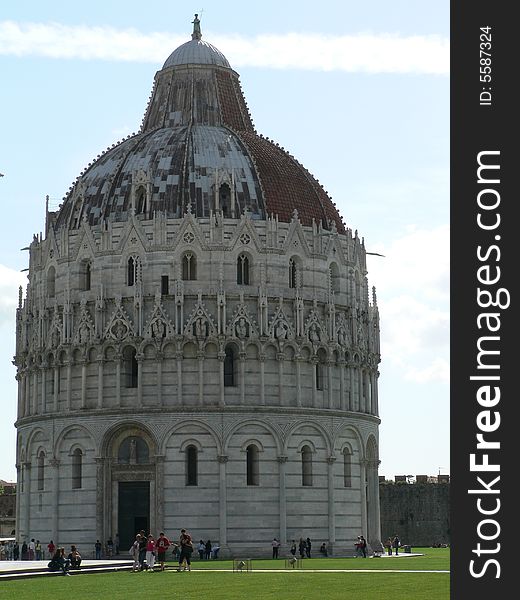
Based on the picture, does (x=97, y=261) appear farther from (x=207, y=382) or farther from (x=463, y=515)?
(x=463, y=515)

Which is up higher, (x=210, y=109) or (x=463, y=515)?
(x=210, y=109)

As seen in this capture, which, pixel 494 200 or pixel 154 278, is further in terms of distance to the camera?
pixel 154 278

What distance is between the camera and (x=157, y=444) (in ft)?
257

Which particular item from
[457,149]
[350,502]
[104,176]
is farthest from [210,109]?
[457,149]

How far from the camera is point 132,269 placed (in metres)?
81.2

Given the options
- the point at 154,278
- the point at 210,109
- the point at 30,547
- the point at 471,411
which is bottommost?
the point at 30,547

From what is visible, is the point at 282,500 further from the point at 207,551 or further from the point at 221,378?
the point at 221,378

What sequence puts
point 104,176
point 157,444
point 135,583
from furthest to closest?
1. point 104,176
2. point 157,444
3. point 135,583

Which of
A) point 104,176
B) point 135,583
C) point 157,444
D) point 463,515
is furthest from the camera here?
point 104,176

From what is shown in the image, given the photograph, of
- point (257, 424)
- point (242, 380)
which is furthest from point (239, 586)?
point (242, 380)

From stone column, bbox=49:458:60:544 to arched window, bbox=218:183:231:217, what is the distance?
17.9m

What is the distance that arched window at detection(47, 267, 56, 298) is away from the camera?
84.6 m

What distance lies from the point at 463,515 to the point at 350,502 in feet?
191

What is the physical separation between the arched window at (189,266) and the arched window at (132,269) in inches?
105
